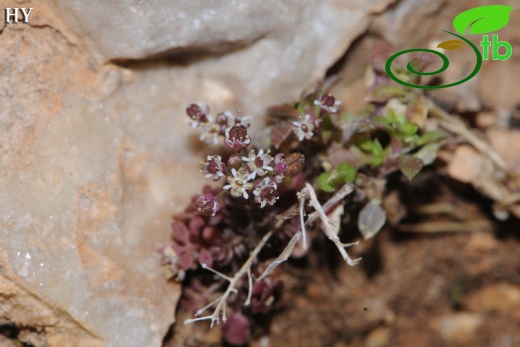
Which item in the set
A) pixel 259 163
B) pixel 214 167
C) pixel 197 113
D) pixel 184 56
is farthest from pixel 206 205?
pixel 184 56

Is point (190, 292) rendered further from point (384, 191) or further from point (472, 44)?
point (472, 44)

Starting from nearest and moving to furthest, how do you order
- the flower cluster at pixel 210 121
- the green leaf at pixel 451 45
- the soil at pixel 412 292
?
the flower cluster at pixel 210 121 → the green leaf at pixel 451 45 → the soil at pixel 412 292

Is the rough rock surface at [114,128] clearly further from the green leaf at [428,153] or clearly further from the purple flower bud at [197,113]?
the green leaf at [428,153]

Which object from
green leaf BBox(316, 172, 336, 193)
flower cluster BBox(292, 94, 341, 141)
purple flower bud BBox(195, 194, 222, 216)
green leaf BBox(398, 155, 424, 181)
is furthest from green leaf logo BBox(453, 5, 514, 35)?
purple flower bud BBox(195, 194, 222, 216)

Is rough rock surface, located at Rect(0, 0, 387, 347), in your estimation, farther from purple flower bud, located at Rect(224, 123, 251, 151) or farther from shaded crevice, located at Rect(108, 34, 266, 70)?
purple flower bud, located at Rect(224, 123, 251, 151)

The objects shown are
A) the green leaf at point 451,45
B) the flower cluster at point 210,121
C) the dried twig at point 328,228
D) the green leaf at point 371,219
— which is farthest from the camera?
the green leaf at point 451,45

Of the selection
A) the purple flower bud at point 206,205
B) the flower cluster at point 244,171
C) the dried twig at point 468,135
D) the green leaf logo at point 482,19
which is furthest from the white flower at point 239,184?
the green leaf logo at point 482,19

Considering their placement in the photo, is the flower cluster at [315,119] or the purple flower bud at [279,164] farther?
the flower cluster at [315,119]

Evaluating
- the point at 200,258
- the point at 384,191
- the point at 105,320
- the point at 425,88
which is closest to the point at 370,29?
the point at 425,88
